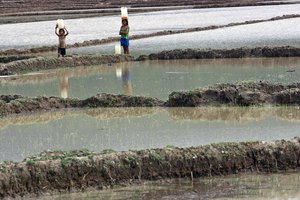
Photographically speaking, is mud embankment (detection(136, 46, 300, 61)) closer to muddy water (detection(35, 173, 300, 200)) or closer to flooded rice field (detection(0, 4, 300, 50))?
flooded rice field (detection(0, 4, 300, 50))

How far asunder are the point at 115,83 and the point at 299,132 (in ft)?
16.4

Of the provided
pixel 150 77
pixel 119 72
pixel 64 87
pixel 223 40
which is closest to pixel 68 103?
pixel 64 87

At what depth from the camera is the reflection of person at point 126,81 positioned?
1063 cm

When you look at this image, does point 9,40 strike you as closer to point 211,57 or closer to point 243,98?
point 211,57

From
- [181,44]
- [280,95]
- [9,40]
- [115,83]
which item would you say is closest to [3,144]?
[280,95]

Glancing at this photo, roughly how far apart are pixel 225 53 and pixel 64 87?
14.5 ft

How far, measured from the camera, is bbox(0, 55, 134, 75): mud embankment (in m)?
14.2

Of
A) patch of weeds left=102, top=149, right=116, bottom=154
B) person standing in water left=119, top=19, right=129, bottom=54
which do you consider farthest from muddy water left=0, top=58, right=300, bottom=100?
patch of weeds left=102, top=149, right=116, bottom=154

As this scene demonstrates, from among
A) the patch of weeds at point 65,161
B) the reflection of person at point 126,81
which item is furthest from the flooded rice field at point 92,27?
the patch of weeds at point 65,161

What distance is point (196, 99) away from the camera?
9266 mm

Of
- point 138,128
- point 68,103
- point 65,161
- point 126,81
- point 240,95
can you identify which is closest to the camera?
point 65,161

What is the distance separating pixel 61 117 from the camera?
905 cm

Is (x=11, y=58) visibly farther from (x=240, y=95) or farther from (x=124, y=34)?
(x=240, y=95)

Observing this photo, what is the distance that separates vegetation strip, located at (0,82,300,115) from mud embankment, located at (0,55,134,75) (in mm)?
4314
